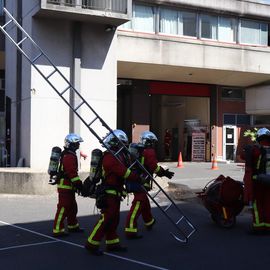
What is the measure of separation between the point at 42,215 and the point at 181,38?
14469 mm

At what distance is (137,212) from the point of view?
819 cm

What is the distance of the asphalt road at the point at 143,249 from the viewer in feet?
21.3

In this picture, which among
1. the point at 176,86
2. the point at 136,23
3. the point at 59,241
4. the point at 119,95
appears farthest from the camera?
the point at 119,95

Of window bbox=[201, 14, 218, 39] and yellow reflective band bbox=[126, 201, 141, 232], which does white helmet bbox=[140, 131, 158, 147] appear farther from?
window bbox=[201, 14, 218, 39]

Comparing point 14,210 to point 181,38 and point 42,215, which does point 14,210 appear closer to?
point 42,215

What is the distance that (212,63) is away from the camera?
75.6 feet

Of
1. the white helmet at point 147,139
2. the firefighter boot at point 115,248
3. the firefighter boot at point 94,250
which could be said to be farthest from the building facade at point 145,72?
the firefighter boot at point 94,250

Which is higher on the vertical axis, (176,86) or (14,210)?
(176,86)

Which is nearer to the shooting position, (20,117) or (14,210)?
(14,210)

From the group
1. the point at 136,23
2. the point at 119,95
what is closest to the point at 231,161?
the point at 119,95

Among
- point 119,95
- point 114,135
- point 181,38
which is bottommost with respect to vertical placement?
point 114,135

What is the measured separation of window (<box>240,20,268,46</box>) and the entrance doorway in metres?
4.84

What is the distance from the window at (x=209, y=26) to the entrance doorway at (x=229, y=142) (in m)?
5.48

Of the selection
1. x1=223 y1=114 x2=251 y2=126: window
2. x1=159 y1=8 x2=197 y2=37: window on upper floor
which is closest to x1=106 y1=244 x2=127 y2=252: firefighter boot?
x1=159 y1=8 x2=197 y2=37: window on upper floor
